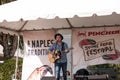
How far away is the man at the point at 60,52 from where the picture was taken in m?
10.3

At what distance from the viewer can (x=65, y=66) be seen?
10.6m

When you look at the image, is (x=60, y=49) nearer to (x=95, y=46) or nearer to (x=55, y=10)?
(x=95, y=46)

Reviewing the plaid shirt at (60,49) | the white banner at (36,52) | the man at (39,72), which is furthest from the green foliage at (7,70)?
the plaid shirt at (60,49)

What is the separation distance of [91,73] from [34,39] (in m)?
2.05

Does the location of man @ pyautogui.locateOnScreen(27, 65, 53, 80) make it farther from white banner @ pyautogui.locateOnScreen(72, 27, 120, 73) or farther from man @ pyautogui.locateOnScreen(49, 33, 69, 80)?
white banner @ pyautogui.locateOnScreen(72, 27, 120, 73)

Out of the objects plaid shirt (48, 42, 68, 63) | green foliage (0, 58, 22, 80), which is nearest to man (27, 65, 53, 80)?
plaid shirt (48, 42, 68, 63)

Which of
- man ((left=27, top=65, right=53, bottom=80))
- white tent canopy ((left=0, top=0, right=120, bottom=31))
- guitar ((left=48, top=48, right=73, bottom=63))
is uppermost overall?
white tent canopy ((left=0, top=0, right=120, bottom=31))

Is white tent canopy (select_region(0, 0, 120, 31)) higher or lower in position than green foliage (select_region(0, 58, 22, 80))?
higher

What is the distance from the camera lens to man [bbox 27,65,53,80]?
435 inches

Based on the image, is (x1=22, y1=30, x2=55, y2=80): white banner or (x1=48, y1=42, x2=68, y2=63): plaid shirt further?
(x1=22, y1=30, x2=55, y2=80): white banner

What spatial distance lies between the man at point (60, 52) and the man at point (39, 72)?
0.47m

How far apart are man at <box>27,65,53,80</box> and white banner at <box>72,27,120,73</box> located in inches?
33.2

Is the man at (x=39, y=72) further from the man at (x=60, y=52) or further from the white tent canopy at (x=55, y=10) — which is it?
the white tent canopy at (x=55, y=10)

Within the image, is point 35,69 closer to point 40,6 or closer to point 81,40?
point 81,40
